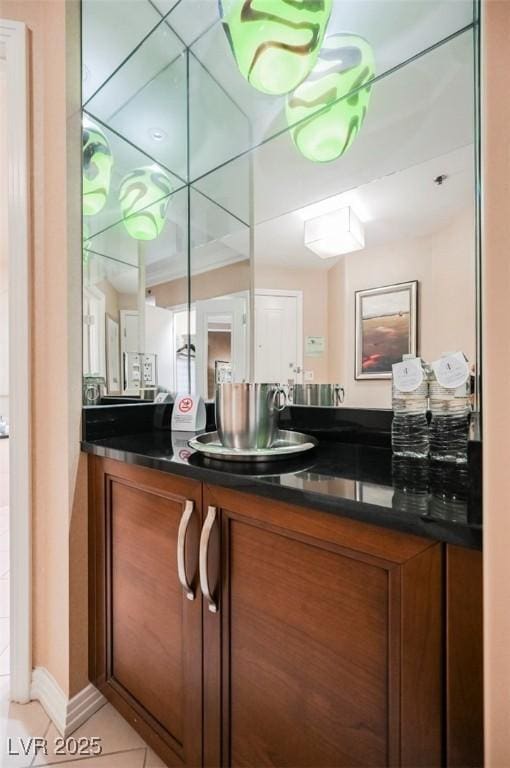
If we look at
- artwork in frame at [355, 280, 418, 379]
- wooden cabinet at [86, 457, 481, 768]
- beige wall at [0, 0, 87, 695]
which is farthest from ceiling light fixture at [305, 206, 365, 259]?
wooden cabinet at [86, 457, 481, 768]

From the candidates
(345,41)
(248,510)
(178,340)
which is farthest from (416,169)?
(178,340)

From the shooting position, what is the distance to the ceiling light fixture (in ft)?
4.02

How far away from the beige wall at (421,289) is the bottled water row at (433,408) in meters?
0.20

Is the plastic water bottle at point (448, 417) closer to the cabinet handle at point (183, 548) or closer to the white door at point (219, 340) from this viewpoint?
the cabinet handle at point (183, 548)

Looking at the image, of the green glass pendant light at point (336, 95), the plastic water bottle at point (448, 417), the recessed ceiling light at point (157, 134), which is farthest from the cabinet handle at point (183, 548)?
the recessed ceiling light at point (157, 134)

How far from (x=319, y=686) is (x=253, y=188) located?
66.5 inches

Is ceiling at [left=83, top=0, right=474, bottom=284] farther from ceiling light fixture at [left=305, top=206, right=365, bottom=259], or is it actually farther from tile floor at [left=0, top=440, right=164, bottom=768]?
tile floor at [left=0, top=440, right=164, bottom=768]

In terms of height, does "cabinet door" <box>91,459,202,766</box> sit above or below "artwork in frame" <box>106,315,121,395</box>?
below

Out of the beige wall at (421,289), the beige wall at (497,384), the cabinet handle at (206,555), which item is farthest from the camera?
the beige wall at (421,289)

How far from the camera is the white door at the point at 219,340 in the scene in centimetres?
171

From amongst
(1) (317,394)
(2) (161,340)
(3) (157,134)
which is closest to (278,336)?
(1) (317,394)

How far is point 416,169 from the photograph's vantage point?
43.3 inches

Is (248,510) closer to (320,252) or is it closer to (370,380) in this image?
(370,380)

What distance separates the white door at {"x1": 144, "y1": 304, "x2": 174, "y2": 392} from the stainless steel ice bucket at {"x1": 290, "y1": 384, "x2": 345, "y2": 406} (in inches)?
26.6
